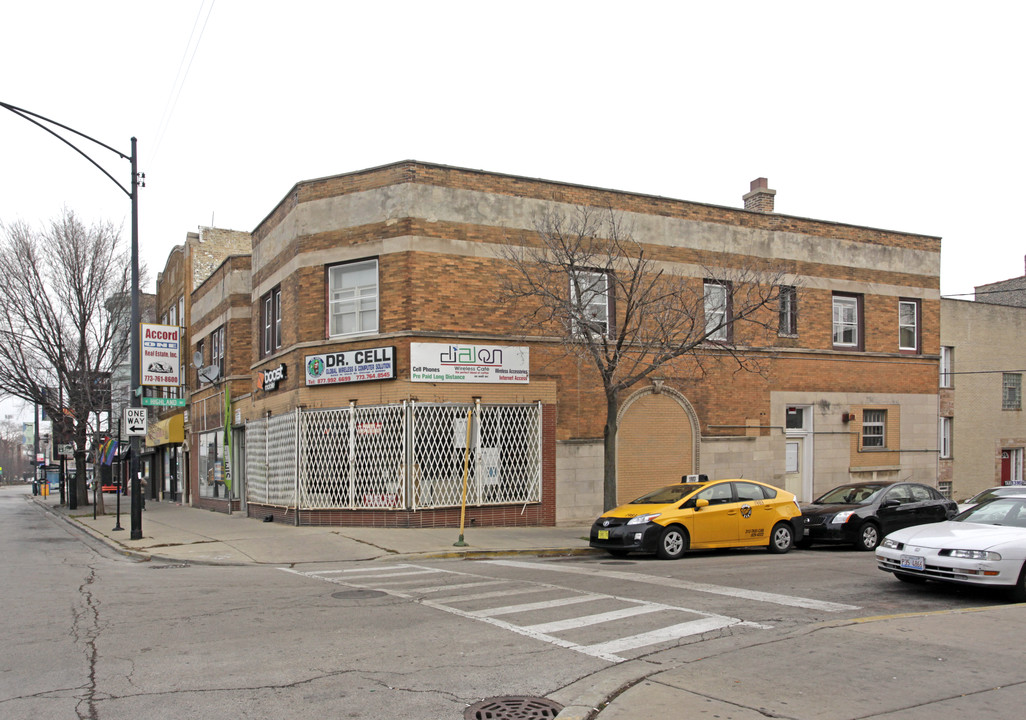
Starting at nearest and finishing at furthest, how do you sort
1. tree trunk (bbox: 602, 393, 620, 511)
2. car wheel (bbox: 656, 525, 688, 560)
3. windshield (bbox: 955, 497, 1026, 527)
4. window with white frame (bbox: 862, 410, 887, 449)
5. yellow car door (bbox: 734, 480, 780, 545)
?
1. windshield (bbox: 955, 497, 1026, 527)
2. car wheel (bbox: 656, 525, 688, 560)
3. yellow car door (bbox: 734, 480, 780, 545)
4. tree trunk (bbox: 602, 393, 620, 511)
5. window with white frame (bbox: 862, 410, 887, 449)

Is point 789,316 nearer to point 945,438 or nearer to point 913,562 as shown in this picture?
point 945,438

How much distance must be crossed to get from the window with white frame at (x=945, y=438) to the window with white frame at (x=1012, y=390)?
3116mm

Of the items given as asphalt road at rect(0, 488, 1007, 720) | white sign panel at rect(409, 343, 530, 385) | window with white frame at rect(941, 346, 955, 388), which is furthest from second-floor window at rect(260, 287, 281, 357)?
window with white frame at rect(941, 346, 955, 388)

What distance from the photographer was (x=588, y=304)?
18.1 meters

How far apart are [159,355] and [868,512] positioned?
15518 mm

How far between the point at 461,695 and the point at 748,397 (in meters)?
18.3

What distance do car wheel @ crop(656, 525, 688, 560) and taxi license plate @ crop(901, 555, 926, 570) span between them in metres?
4.51

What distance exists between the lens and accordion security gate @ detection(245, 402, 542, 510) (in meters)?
18.2

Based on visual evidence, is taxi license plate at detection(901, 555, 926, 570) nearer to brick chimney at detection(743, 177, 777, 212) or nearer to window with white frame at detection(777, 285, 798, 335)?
window with white frame at detection(777, 285, 798, 335)

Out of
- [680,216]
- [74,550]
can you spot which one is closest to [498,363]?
[680,216]

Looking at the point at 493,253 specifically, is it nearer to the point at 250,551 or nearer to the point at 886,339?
the point at 250,551

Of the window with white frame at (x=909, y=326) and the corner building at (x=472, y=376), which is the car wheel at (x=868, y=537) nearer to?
the corner building at (x=472, y=376)

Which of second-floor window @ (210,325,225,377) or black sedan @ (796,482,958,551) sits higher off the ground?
second-floor window @ (210,325,225,377)

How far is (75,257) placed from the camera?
101 feet
